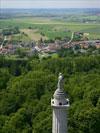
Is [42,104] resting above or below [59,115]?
below

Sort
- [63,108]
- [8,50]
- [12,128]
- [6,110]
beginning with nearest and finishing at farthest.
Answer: [63,108] → [12,128] → [6,110] → [8,50]

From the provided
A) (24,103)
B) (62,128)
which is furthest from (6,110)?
(62,128)

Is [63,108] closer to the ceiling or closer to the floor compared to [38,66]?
closer to the ceiling

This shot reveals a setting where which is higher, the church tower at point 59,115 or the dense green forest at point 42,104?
the church tower at point 59,115

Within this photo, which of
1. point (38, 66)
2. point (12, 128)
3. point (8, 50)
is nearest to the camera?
point (12, 128)

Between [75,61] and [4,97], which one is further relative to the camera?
[75,61]

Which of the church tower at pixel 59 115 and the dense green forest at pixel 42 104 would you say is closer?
the church tower at pixel 59 115

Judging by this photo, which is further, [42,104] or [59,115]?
[42,104]

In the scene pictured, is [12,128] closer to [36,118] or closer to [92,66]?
[36,118]

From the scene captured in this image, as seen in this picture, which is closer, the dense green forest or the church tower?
the church tower

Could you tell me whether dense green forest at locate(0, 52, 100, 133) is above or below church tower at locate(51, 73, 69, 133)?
below

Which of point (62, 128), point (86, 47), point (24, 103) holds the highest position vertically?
point (62, 128)
